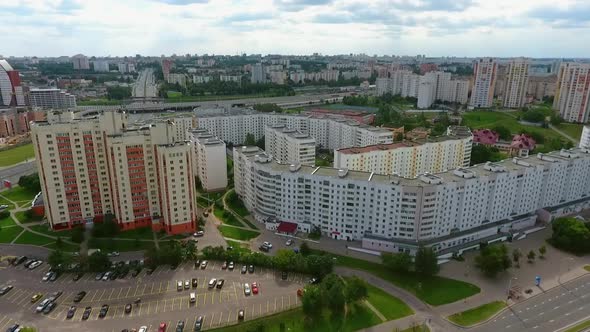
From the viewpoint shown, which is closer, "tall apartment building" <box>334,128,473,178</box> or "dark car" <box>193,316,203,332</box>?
"dark car" <box>193,316,203,332</box>

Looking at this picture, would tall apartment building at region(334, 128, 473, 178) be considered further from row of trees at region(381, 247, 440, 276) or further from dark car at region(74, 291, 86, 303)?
dark car at region(74, 291, 86, 303)

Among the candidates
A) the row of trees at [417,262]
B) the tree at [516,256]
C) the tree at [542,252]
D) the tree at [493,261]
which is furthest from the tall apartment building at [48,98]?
the tree at [542,252]

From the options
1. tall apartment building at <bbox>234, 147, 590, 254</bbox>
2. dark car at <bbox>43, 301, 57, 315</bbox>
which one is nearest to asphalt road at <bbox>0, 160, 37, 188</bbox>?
dark car at <bbox>43, 301, 57, 315</bbox>

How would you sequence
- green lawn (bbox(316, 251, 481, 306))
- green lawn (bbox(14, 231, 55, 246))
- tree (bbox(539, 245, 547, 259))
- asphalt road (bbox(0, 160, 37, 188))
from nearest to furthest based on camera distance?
green lawn (bbox(316, 251, 481, 306)), tree (bbox(539, 245, 547, 259)), green lawn (bbox(14, 231, 55, 246)), asphalt road (bbox(0, 160, 37, 188))

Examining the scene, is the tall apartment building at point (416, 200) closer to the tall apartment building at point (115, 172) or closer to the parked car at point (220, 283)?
the tall apartment building at point (115, 172)

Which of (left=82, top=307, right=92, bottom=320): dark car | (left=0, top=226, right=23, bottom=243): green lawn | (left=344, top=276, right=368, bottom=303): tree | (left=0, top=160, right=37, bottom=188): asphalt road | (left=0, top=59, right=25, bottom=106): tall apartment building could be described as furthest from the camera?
(left=0, top=59, right=25, bottom=106): tall apartment building

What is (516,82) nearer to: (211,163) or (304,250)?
(211,163)

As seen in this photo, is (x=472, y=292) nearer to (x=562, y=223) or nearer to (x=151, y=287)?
(x=562, y=223)
